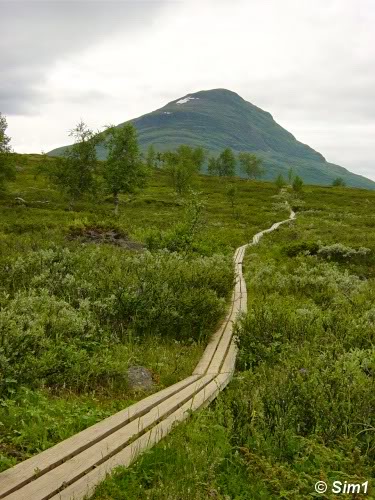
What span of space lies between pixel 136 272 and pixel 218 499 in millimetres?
9128

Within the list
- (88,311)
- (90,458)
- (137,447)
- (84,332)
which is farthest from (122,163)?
(90,458)

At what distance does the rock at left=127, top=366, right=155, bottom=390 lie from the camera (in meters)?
7.05

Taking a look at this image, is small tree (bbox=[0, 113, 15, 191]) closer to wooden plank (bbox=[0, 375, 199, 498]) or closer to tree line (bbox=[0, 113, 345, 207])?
tree line (bbox=[0, 113, 345, 207])

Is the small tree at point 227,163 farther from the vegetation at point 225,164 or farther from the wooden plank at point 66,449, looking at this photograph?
the wooden plank at point 66,449

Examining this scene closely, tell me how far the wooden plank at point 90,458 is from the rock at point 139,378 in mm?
957

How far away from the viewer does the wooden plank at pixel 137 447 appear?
12.9 feet

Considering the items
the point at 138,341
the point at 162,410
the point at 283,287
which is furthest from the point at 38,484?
the point at 283,287

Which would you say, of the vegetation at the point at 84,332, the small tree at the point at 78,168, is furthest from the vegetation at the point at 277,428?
the small tree at the point at 78,168

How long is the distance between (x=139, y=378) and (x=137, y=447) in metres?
2.58

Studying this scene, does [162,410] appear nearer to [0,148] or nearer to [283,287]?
[283,287]

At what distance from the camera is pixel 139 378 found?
23.9ft

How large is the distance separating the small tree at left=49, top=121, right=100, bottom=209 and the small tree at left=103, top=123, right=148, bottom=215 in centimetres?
241

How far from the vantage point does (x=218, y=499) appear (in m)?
3.93

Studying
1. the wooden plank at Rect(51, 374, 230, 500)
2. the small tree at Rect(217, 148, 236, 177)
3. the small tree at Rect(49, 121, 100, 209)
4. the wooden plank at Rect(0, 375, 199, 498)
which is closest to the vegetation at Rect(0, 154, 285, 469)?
the wooden plank at Rect(0, 375, 199, 498)
